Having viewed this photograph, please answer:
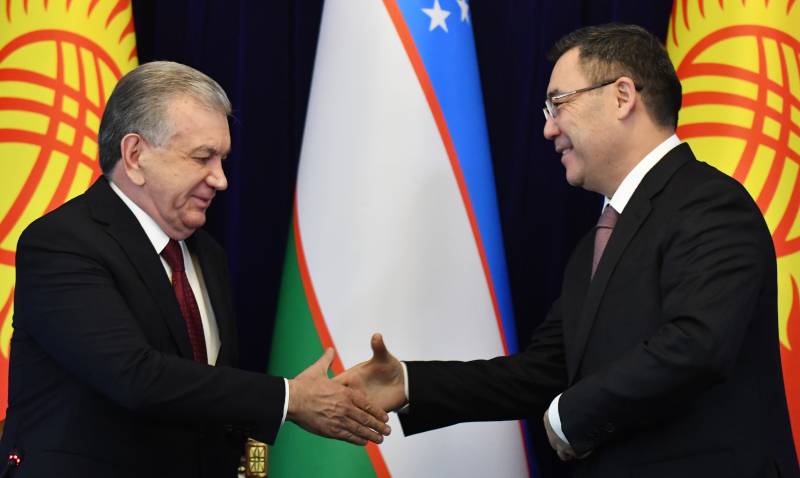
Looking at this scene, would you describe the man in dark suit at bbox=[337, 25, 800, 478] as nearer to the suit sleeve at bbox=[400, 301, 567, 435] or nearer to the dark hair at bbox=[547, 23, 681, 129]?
the dark hair at bbox=[547, 23, 681, 129]

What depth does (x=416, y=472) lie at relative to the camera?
258cm

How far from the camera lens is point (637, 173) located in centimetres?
212

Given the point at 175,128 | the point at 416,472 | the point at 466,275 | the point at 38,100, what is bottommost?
the point at 416,472

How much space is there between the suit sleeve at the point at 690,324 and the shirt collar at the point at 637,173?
20 centimetres

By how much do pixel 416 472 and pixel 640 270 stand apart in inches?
36.7

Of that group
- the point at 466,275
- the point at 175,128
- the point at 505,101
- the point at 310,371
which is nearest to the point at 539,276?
the point at 505,101

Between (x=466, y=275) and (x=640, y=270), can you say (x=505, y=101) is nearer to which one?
(x=466, y=275)

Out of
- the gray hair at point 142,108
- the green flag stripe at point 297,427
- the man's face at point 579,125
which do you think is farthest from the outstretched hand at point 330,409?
the man's face at point 579,125

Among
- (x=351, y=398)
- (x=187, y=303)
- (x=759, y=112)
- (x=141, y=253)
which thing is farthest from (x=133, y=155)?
(x=759, y=112)

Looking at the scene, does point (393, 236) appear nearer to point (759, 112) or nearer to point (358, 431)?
point (358, 431)

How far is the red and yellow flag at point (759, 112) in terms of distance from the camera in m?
2.69

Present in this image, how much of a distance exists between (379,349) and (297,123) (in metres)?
1.38

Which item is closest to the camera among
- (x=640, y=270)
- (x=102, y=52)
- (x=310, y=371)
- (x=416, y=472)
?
(x=640, y=270)

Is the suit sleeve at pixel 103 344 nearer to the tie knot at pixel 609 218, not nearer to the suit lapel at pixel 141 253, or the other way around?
the suit lapel at pixel 141 253
